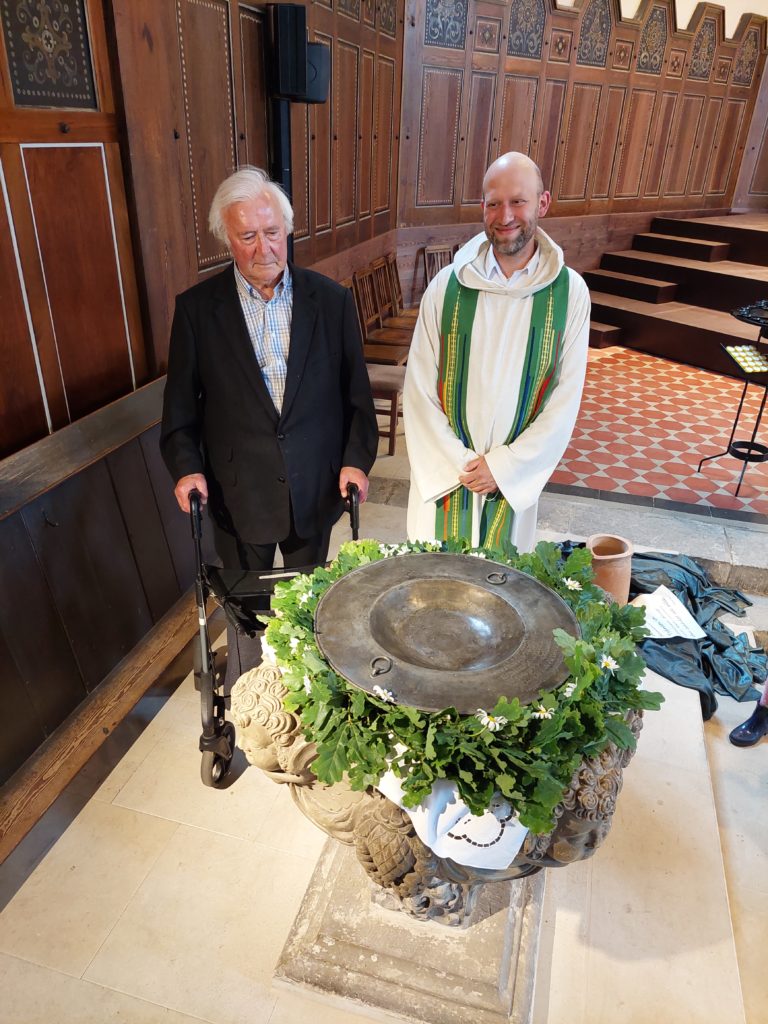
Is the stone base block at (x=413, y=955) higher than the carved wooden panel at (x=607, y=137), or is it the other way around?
the carved wooden panel at (x=607, y=137)

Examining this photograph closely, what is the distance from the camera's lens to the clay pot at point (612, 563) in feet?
10.2

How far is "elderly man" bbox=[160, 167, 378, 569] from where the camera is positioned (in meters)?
2.17

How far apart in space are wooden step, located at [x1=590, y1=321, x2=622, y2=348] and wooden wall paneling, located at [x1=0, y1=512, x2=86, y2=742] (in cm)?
706

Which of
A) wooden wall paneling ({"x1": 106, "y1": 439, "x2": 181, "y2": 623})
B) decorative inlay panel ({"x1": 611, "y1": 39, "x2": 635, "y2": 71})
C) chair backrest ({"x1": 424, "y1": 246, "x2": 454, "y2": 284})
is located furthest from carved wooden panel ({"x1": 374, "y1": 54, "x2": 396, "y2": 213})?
wooden wall paneling ({"x1": 106, "y1": 439, "x2": 181, "y2": 623})

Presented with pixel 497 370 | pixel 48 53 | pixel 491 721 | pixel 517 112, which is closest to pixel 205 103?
pixel 48 53

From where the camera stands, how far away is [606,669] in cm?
152

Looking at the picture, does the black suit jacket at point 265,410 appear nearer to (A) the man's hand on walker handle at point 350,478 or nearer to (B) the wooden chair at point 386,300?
(A) the man's hand on walker handle at point 350,478

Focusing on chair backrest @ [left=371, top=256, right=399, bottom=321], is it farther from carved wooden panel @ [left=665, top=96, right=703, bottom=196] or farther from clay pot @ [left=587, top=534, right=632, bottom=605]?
carved wooden panel @ [left=665, top=96, right=703, bottom=196]

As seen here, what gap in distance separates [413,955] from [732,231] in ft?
32.0

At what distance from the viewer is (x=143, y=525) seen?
288cm

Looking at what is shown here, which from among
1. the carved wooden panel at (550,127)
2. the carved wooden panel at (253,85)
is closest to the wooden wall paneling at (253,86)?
the carved wooden panel at (253,85)

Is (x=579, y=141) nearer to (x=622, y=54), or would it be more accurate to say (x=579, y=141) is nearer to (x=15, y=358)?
(x=622, y=54)

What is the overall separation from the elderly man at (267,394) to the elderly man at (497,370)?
24 centimetres

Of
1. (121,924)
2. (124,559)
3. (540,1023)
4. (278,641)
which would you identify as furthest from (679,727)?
(124,559)
